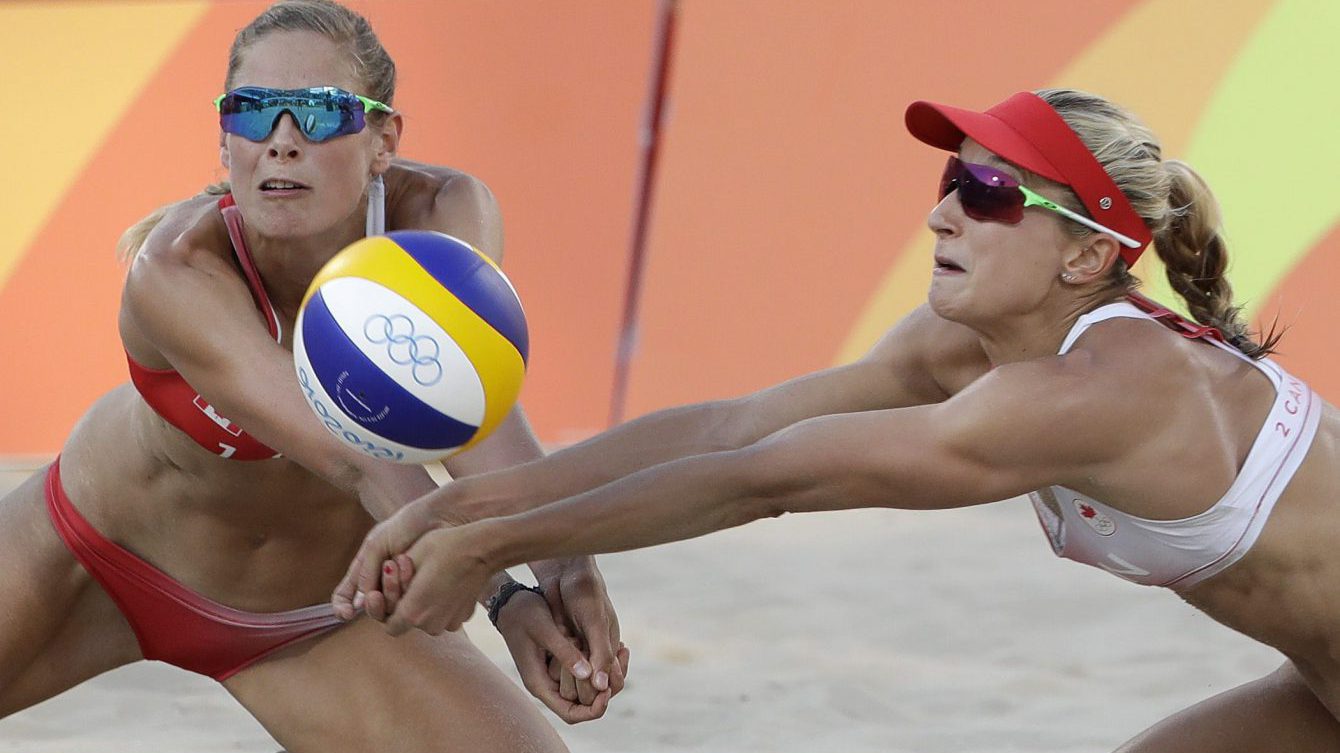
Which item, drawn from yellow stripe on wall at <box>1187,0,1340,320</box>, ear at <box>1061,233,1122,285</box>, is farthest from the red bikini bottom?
yellow stripe on wall at <box>1187,0,1340,320</box>

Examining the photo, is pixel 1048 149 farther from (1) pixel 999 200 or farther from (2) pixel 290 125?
(2) pixel 290 125

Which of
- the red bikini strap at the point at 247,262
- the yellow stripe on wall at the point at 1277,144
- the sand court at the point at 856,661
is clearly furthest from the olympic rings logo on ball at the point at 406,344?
the yellow stripe on wall at the point at 1277,144

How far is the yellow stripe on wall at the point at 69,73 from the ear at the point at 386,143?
11.6 feet

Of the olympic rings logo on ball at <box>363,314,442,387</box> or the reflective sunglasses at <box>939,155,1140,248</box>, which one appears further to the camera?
the reflective sunglasses at <box>939,155,1140,248</box>

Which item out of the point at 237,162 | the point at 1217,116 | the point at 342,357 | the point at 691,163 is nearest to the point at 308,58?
the point at 237,162

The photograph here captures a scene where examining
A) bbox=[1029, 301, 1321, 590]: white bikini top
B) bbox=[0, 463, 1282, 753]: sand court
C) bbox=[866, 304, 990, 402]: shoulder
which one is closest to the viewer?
bbox=[1029, 301, 1321, 590]: white bikini top

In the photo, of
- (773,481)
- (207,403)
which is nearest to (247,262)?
(207,403)

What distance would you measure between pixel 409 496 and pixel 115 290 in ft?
12.9

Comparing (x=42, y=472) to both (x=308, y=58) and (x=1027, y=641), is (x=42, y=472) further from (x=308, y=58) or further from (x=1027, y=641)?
(x=1027, y=641)

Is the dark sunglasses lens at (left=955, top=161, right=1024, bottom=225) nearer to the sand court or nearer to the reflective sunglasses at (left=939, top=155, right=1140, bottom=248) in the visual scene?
the reflective sunglasses at (left=939, top=155, right=1140, bottom=248)

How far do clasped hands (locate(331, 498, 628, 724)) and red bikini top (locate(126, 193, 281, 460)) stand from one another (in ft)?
1.20

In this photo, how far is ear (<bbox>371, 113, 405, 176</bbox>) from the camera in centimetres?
302

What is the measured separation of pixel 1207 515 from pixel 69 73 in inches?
197

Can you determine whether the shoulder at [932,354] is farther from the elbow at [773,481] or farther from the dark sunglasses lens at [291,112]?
the dark sunglasses lens at [291,112]
